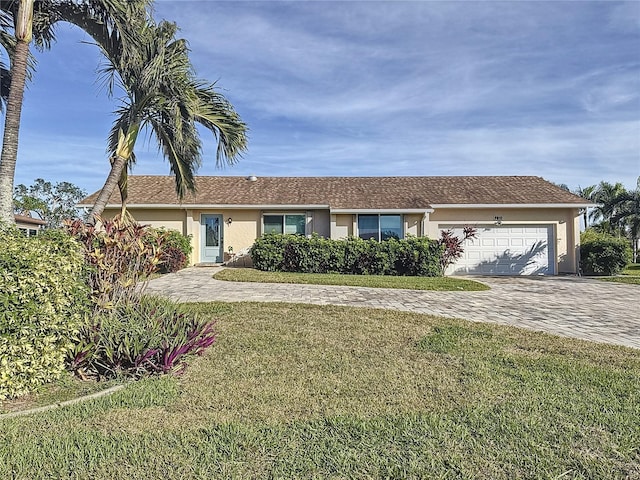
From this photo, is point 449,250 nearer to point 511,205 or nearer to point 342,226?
point 511,205

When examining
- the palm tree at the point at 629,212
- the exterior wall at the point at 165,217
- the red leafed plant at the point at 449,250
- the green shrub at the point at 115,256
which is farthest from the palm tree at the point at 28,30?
the palm tree at the point at 629,212

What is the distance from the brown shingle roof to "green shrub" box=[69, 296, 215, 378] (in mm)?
11005

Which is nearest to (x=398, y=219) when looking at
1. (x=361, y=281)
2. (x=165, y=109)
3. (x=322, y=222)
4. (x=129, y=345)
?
(x=322, y=222)

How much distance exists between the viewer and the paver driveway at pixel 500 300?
6.92 meters

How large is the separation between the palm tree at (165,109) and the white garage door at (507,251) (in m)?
12.0

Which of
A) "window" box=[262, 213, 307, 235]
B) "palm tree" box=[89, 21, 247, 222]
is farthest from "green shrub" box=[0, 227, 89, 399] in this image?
"window" box=[262, 213, 307, 235]

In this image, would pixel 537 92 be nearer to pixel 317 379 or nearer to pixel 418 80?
pixel 418 80

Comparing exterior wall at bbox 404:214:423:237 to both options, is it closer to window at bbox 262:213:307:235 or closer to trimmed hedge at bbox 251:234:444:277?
trimmed hedge at bbox 251:234:444:277

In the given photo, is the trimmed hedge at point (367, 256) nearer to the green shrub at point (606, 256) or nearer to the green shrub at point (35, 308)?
the green shrub at point (606, 256)

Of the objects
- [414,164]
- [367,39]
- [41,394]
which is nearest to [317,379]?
[41,394]

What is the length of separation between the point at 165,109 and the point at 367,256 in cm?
896

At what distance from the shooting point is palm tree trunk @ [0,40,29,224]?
5.31 meters

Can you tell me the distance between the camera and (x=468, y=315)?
753 cm

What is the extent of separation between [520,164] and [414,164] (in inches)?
248
